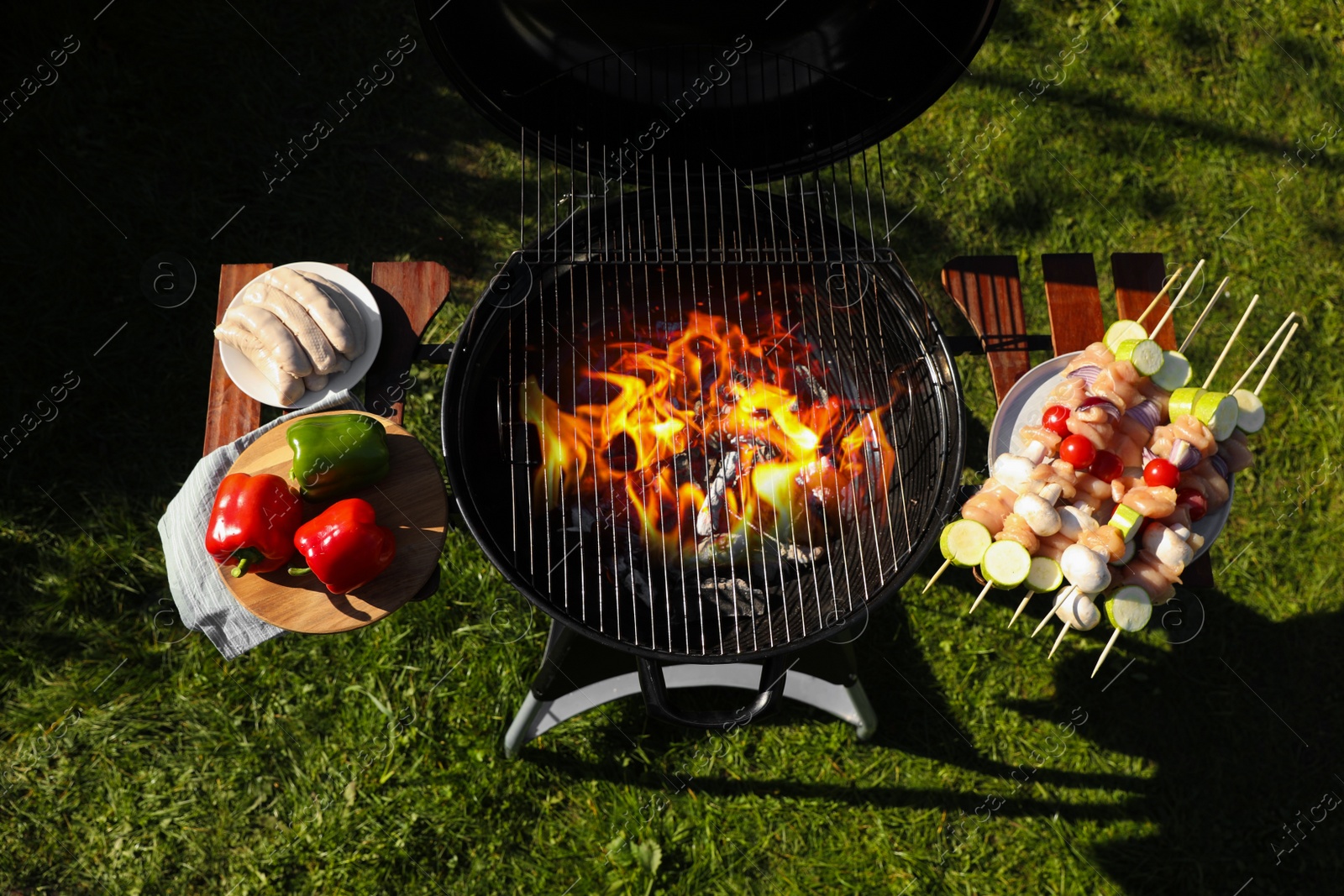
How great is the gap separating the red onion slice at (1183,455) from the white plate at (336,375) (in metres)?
2.89

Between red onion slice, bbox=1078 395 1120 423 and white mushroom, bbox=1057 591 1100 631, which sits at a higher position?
red onion slice, bbox=1078 395 1120 423

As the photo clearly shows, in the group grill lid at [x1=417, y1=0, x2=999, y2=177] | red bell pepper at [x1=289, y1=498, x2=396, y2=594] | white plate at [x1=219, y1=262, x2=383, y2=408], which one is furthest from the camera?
white plate at [x1=219, y1=262, x2=383, y2=408]

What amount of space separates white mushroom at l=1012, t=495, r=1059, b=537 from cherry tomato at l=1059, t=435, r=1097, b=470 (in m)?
0.18

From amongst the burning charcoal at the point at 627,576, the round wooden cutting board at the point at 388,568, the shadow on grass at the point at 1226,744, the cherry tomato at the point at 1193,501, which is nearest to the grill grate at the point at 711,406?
the burning charcoal at the point at 627,576

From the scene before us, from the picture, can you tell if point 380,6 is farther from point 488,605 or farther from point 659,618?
point 659,618

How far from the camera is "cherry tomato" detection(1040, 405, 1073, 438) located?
2781 millimetres

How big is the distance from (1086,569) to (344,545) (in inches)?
92.5

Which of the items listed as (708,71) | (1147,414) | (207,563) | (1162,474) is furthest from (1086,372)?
(207,563)

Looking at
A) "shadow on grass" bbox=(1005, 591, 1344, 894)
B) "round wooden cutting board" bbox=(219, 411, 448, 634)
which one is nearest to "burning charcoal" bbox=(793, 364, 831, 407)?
"round wooden cutting board" bbox=(219, 411, 448, 634)

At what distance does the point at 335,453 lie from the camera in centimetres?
283

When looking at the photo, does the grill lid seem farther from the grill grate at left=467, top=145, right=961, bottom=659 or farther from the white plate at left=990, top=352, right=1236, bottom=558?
the white plate at left=990, top=352, right=1236, bottom=558

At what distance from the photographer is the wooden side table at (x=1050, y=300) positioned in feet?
11.4

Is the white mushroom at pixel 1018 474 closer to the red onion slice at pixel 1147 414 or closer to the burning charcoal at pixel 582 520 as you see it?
the red onion slice at pixel 1147 414

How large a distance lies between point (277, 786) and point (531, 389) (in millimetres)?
2398
